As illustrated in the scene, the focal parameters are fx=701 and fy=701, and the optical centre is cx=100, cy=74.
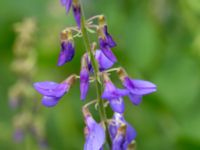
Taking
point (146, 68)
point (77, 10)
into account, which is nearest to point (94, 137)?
point (77, 10)

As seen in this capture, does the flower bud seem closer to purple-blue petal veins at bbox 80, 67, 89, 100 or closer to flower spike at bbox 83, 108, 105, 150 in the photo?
purple-blue petal veins at bbox 80, 67, 89, 100

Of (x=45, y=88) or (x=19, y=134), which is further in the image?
(x=19, y=134)

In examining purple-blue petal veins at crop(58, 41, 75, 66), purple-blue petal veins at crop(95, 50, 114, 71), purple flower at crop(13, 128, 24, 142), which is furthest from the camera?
purple flower at crop(13, 128, 24, 142)

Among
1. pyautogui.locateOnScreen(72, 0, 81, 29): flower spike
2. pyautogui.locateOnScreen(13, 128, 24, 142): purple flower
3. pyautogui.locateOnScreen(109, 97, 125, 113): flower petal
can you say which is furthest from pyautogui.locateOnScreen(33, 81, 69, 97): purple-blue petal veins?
pyautogui.locateOnScreen(13, 128, 24, 142): purple flower

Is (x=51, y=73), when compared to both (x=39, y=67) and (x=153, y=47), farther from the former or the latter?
(x=153, y=47)

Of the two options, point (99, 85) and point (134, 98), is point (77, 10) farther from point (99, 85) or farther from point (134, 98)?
point (134, 98)
